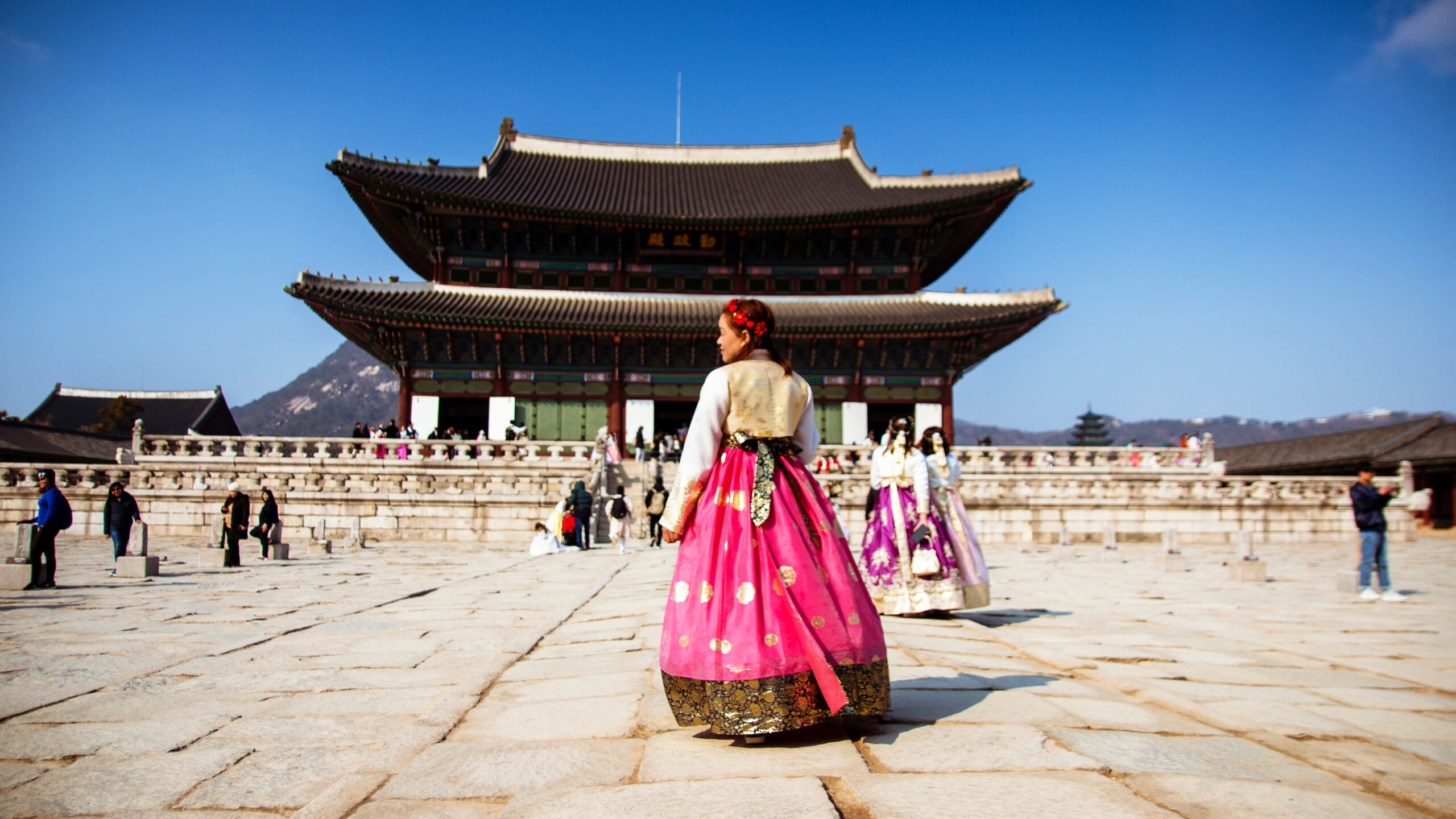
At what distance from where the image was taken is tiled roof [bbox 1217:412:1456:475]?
78.9ft

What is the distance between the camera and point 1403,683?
4.35 m

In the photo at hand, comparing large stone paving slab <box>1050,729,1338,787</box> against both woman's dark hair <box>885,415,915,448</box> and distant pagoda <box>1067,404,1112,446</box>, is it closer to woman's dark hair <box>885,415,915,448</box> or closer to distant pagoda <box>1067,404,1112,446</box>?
woman's dark hair <box>885,415,915,448</box>

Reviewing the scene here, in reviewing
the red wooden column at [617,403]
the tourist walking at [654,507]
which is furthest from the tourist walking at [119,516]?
the red wooden column at [617,403]

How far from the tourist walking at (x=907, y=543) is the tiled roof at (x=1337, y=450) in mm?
22854

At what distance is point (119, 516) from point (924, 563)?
1048 centimetres

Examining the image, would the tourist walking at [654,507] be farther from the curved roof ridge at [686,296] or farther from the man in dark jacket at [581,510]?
the curved roof ridge at [686,296]

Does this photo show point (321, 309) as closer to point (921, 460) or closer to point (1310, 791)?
point (921, 460)

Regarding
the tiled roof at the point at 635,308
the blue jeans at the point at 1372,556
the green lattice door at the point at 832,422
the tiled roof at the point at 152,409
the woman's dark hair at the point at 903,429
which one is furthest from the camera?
the tiled roof at the point at 152,409

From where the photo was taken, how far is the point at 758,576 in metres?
2.82

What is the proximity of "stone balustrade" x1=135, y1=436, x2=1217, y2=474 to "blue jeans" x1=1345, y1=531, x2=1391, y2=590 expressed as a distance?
9.14 m

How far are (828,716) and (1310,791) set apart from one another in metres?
1.36

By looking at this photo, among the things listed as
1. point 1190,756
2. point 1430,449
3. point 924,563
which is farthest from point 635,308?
point 1430,449

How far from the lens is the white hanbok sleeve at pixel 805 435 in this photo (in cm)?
322

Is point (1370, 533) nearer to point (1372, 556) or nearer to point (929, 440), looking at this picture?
point (1372, 556)
